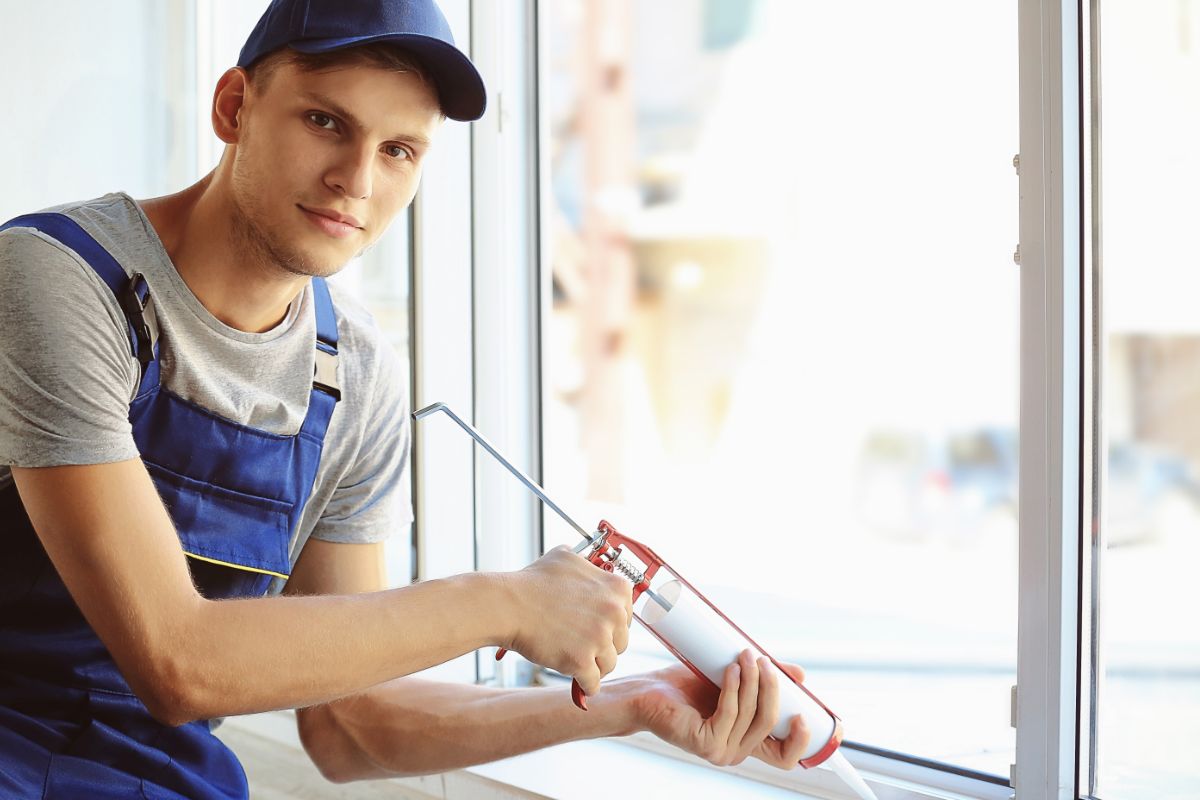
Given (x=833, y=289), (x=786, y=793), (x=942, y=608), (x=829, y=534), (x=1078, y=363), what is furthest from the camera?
(x=833, y=289)

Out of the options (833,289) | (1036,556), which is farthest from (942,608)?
(833,289)

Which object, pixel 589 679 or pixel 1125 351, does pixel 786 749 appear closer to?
pixel 589 679

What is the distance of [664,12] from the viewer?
5.44 m

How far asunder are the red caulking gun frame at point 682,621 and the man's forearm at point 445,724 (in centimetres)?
9

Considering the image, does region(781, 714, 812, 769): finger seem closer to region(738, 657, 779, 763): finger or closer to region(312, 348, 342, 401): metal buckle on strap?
region(738, 657, 779, 763): finger

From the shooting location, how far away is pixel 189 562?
98cm

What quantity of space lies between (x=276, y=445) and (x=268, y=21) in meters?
0.39

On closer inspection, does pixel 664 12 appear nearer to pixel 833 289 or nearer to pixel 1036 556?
pixel 833 289

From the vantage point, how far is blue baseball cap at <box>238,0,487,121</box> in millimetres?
874

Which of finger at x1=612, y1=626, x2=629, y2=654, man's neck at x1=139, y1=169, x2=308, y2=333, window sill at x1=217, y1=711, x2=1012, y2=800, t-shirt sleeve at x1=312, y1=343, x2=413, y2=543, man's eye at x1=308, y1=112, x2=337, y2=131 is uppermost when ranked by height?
man's eye at x1=308, y1=112, x2=337, y2=131

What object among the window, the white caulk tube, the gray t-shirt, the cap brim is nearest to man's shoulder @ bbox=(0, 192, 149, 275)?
the gray t-shirt

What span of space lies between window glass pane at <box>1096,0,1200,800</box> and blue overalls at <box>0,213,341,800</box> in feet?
2.68

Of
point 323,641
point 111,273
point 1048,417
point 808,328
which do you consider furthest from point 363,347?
point 808,328

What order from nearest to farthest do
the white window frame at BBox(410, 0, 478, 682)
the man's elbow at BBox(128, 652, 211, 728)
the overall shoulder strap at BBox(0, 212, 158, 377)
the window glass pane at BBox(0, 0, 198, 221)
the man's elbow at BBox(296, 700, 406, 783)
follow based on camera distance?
the man's elbow at BBox(128, 652, 211, 728), the overall shoulder strap at BBox(0, 212, 158, 377), the man's elbow at BBox(296, 700, 406, 783), the white window frame at BBox(410, 0, 478, 682), the window glass pane at BBox(0, 0, 198, 221)
